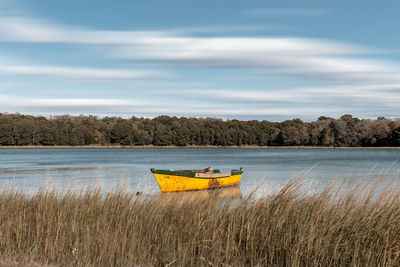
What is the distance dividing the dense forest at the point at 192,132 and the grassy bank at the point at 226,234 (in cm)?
10871

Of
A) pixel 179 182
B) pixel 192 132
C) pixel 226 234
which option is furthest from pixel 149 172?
pixel 192 132

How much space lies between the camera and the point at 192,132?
131000mm

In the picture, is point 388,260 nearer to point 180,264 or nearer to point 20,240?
point 180,264

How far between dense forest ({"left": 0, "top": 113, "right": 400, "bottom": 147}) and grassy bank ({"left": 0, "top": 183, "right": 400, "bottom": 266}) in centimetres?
10871

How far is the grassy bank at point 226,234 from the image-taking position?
724 cm

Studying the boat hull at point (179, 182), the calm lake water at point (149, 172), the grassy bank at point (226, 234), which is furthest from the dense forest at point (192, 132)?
the grassy bank at point (226, 234)

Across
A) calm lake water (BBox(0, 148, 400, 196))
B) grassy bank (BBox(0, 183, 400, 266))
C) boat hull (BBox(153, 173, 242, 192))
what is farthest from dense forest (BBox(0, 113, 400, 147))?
grassy bank (BBox(0, 183, 400, 266))

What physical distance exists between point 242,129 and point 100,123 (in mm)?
40182

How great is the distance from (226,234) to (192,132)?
12325 centimetres

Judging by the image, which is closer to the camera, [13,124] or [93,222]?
[93,222]

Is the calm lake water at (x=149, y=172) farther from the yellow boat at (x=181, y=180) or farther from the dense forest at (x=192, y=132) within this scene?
the dense forest at (x=192, y=132)

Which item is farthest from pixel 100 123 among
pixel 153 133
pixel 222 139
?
pixel 222 139

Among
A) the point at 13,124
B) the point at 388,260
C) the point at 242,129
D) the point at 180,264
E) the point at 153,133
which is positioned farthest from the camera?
the point at 242,129

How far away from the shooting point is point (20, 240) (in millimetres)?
7957
